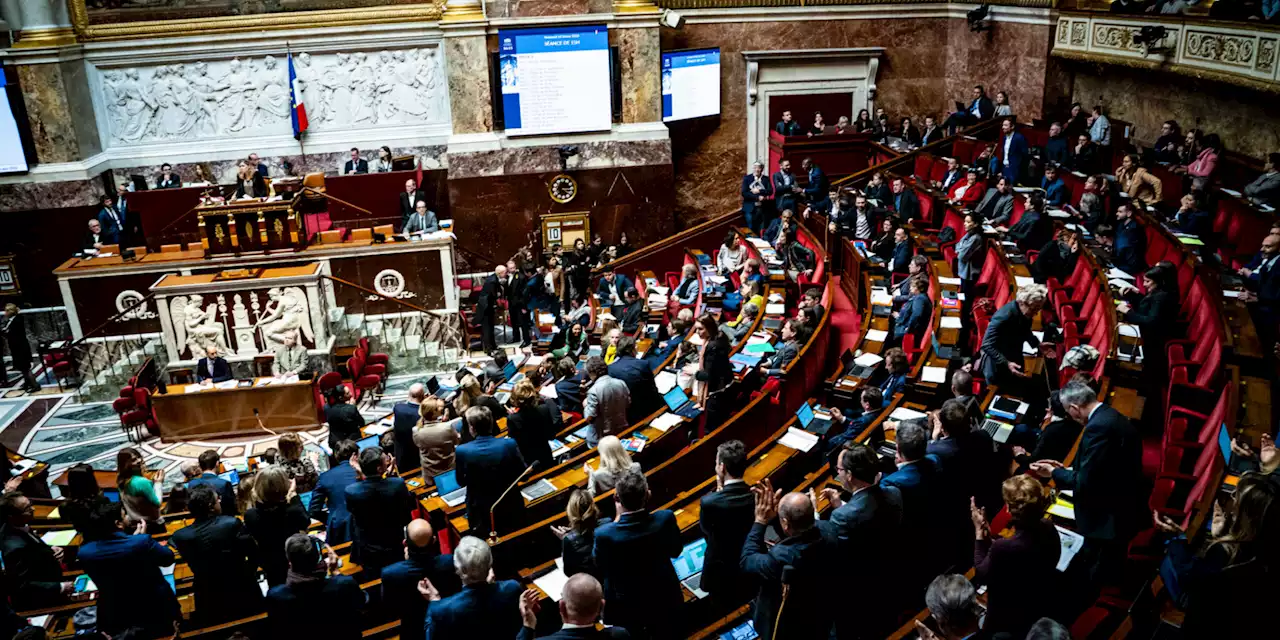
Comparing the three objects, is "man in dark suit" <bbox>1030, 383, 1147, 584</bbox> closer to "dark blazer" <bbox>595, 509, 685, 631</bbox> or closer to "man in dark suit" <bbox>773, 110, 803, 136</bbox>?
"dark blazer" <bbox>595, 509, 685, 631</bbox>

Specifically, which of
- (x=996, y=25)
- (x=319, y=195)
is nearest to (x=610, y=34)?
(x=319, y=195)

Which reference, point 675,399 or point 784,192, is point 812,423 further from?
point 784,192

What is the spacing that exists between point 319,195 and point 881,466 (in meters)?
11.9

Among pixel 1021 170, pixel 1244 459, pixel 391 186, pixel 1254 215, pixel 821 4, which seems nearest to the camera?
pixel 1244 459

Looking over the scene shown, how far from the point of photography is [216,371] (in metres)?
11.4

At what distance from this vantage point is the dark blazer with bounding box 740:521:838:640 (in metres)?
4.01

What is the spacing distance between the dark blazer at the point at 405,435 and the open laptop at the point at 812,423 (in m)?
3.30

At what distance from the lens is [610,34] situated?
51.9 feet

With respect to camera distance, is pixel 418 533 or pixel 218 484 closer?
pixel 418 533

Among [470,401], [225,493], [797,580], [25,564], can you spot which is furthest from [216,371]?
[797,580]

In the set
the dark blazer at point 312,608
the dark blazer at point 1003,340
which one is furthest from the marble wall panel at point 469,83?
the dark blazer at point 312,608

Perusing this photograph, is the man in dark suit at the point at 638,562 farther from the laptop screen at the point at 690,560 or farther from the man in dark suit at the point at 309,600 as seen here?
the man in dark suit at the point at 309,600

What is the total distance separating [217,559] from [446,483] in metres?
1.66

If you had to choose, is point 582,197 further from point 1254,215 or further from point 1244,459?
point 1244,459
